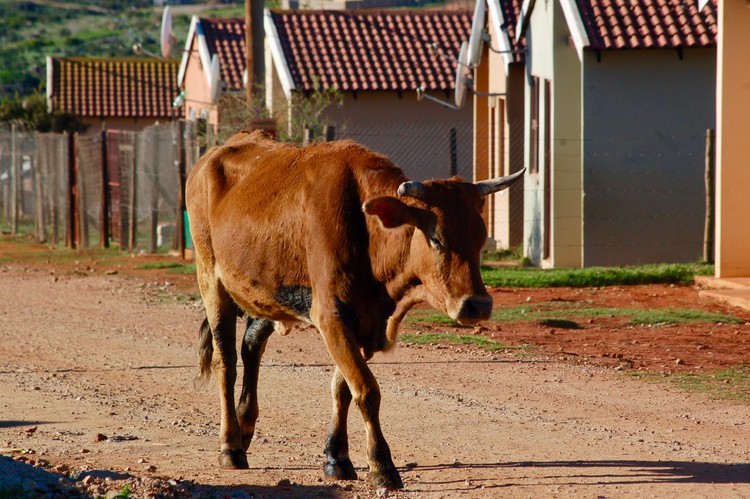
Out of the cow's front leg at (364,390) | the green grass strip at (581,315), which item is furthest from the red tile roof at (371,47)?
the cow's front leg at (364,390)

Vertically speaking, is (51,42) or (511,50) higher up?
(51,42)

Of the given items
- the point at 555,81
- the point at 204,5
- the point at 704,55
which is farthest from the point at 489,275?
the point at 204,5

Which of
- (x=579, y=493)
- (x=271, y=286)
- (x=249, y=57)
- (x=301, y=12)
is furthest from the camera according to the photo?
(x=301, y=12)

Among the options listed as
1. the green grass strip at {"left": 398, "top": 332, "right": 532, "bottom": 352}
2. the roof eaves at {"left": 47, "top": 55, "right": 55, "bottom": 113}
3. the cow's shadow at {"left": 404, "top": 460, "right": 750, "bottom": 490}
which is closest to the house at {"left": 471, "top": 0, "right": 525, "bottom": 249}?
the green grass strip at {"left": 398, "top": 332, "right": 532, "bottom": 352}

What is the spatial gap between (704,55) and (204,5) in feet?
282

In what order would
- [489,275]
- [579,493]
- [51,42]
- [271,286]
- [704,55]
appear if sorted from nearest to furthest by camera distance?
[579,493]
[271,286]
[489,275]
[704,55]
[51,42]

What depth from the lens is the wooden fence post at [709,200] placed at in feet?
57.7

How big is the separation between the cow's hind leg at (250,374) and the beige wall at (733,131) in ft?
29.2

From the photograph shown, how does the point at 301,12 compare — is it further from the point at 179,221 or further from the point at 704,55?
the point at 704,55

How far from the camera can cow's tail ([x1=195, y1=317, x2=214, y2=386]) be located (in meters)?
8.60

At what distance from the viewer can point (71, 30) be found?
9106 cm

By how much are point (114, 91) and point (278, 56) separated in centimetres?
1980

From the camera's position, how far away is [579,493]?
6887 millimetres

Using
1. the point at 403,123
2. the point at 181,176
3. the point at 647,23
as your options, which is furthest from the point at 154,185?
the point at 647,23
